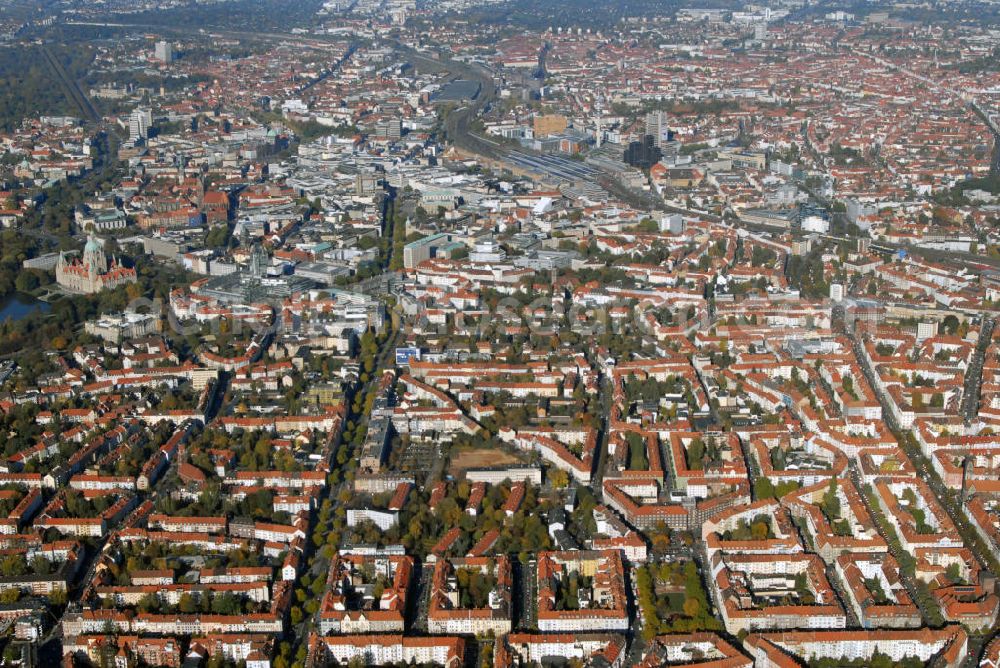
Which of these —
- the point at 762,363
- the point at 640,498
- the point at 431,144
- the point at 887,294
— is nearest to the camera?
the point at 640,498

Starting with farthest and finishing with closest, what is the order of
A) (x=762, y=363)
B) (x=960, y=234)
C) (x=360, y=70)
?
(x=360, y=70), (x=960, y=234), (x=762, y=363)

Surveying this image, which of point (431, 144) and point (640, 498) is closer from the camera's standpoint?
point (640, 498)

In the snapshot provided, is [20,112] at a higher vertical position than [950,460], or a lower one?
lower

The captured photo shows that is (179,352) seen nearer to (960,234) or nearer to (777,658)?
(777,658)

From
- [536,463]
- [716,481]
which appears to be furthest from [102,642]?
[716,481]

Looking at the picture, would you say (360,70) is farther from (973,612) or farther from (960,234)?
A: (973,612)

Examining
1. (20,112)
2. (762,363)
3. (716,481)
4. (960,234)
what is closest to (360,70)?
(20,112)

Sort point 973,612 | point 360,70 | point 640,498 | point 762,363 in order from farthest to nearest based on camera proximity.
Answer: point 360,70, point 762,363, point 640,498, point 973,612

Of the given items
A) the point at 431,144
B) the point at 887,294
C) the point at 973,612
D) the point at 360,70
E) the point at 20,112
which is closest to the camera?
the point at 973,612

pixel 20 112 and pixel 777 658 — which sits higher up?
pixel 777 658
